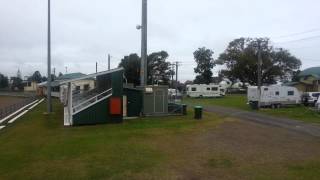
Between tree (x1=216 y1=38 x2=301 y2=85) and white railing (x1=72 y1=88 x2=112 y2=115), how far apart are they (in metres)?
72.2

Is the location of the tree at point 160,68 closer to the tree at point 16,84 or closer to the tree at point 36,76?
the tree at point 16,84

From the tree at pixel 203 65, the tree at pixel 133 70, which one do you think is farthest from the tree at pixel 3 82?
the tree at pixel 133 70

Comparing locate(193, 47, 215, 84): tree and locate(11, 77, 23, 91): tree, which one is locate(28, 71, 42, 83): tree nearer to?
locate(11, 77, 23, 91): tree

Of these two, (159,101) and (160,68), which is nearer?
(159,101)

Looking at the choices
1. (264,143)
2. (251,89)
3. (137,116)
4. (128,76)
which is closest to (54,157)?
(264,143)

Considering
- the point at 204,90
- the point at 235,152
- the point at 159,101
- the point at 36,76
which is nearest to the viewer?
the point at 235,152

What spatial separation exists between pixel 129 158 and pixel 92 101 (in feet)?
42.6

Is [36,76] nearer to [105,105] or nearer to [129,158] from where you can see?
[105,105]

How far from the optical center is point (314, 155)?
14430mm

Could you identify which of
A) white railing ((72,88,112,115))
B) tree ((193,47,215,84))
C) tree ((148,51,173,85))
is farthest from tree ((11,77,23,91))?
white railing ((72,88,112,115))

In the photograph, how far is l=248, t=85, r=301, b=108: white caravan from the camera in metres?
45.1

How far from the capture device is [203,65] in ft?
387

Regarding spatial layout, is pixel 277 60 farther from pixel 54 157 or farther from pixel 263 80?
pixel 54 157

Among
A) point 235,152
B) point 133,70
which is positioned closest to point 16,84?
point 133,70
